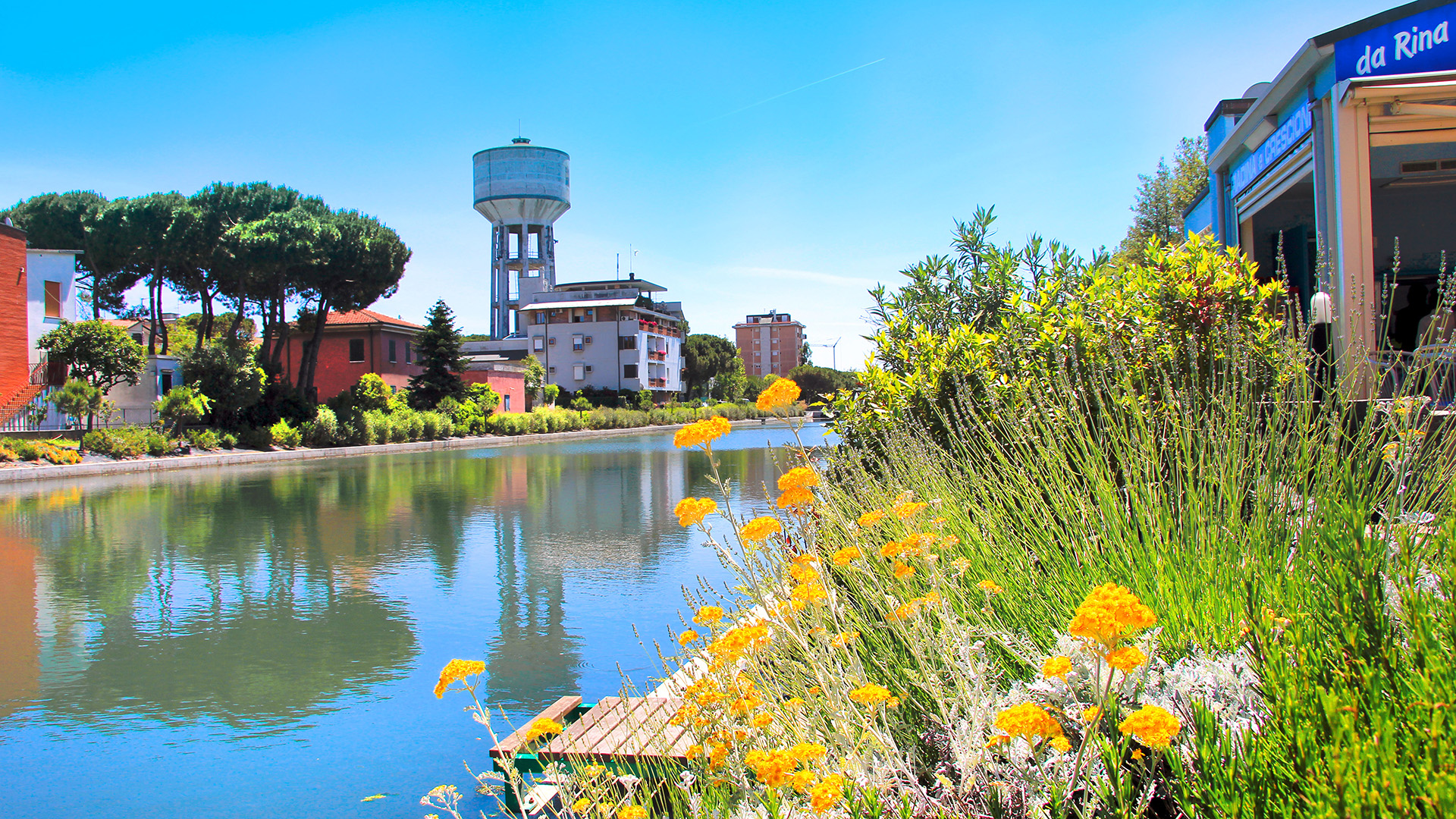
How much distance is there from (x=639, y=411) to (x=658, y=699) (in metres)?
46.4

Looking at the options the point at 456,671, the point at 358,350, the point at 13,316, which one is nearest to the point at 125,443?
the point at 13,316

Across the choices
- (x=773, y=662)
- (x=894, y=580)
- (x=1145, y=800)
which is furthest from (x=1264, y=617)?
→ (x=773, y=662)

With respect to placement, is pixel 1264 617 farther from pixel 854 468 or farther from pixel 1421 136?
pixel 1421 136

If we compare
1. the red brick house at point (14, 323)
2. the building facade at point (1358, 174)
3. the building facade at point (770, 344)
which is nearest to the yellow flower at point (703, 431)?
the building facade at point (1358, 174)

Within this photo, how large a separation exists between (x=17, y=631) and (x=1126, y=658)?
299 inches

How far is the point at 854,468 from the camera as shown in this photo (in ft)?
12.3

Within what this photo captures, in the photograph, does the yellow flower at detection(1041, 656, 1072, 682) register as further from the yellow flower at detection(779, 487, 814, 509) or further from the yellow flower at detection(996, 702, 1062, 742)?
the yellow flower at detection(779, 487, 814, 509)

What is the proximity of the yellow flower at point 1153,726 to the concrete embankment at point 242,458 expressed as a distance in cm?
1614

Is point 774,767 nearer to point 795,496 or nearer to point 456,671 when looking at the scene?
point 456,671

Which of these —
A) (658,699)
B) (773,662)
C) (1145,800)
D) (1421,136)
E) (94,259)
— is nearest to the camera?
(1145,800)

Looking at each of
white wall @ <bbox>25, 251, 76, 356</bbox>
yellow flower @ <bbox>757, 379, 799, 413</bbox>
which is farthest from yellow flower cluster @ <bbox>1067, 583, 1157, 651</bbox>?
white wall @ <bbox>25, 251, 76, 356</bbox>

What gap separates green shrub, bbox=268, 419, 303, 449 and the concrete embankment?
1.70 feet

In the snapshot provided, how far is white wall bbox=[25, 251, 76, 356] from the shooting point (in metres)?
26.6

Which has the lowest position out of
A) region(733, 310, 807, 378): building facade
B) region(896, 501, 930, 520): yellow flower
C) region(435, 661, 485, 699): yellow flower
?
region(435, 661, 485, 699): yellow flower
